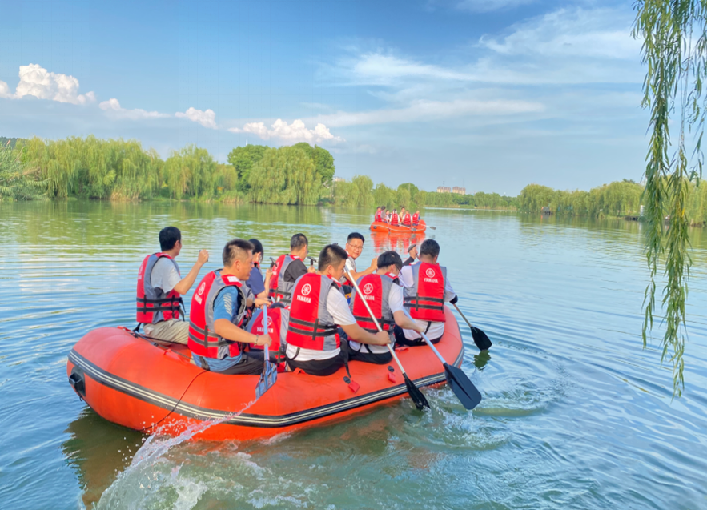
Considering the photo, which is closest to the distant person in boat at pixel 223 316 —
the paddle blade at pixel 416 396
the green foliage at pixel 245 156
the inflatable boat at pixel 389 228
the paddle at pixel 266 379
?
the paddle at pixel 266 379

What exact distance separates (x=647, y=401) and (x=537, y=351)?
1.73 meters

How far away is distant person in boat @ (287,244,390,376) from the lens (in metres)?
4.48

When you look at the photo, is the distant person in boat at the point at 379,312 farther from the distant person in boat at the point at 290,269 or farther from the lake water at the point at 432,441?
the distant person in boat at the point at 290,269

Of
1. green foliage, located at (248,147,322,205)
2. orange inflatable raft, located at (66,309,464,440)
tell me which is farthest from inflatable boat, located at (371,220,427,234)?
green foliage, located at (248,147,322,205)

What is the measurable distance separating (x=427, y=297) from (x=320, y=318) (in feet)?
6.30

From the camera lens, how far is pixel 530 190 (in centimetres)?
6431

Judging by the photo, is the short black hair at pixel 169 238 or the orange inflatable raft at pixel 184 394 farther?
the short black hair at pixel 169 238

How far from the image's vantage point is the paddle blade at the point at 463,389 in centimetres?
501

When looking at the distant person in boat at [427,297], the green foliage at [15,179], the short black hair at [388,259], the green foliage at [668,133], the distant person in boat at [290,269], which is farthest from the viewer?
the green foliage at [15,179]

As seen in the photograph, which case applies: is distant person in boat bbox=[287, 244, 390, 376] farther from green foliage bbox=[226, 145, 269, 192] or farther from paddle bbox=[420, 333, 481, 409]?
green foliage bbox=[226, 145, 269, 192]

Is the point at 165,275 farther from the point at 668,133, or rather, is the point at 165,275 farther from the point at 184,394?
the point at 668,133

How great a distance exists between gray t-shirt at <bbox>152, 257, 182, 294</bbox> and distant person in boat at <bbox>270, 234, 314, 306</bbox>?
1.70 m

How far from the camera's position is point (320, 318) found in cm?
453

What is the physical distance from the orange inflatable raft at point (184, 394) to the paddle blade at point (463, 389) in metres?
0.98
